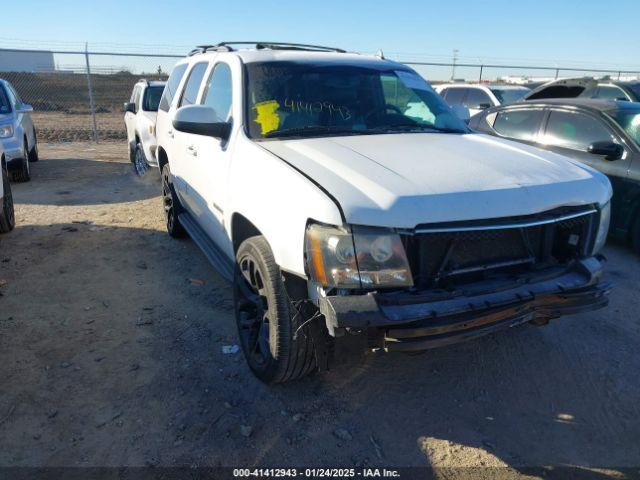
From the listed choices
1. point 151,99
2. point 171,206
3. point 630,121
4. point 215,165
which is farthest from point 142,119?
point 630,121

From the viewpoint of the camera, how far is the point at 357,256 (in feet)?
7.33

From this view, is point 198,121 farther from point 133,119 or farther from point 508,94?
point 508,94

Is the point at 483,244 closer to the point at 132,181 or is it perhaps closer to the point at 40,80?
the point at 132,181

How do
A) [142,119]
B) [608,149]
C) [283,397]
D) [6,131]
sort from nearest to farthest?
1. [283,397]
2. [608,149]
3. [6,131]
4. [142,119]

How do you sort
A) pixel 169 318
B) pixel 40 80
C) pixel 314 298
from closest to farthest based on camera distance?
pixel 314 298
pixel 169 318
pixel 40 80

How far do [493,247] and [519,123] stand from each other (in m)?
4.82

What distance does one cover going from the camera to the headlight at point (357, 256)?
223 cm

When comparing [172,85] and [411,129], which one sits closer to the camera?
[411,129]

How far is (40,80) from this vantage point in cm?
3659

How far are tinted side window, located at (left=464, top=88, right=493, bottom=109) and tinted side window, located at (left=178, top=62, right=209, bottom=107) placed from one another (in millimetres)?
9333

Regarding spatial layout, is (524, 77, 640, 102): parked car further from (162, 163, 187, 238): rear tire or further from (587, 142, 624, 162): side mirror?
(162, 163, 187, 238): rear tire

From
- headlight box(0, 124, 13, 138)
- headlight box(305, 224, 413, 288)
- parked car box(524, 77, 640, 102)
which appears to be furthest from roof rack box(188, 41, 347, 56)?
parked car box(524, 77, 640, 102)

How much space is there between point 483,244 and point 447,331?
532 millimetres

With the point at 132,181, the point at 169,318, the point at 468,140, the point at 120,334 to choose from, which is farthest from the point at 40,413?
the point at 132,181
